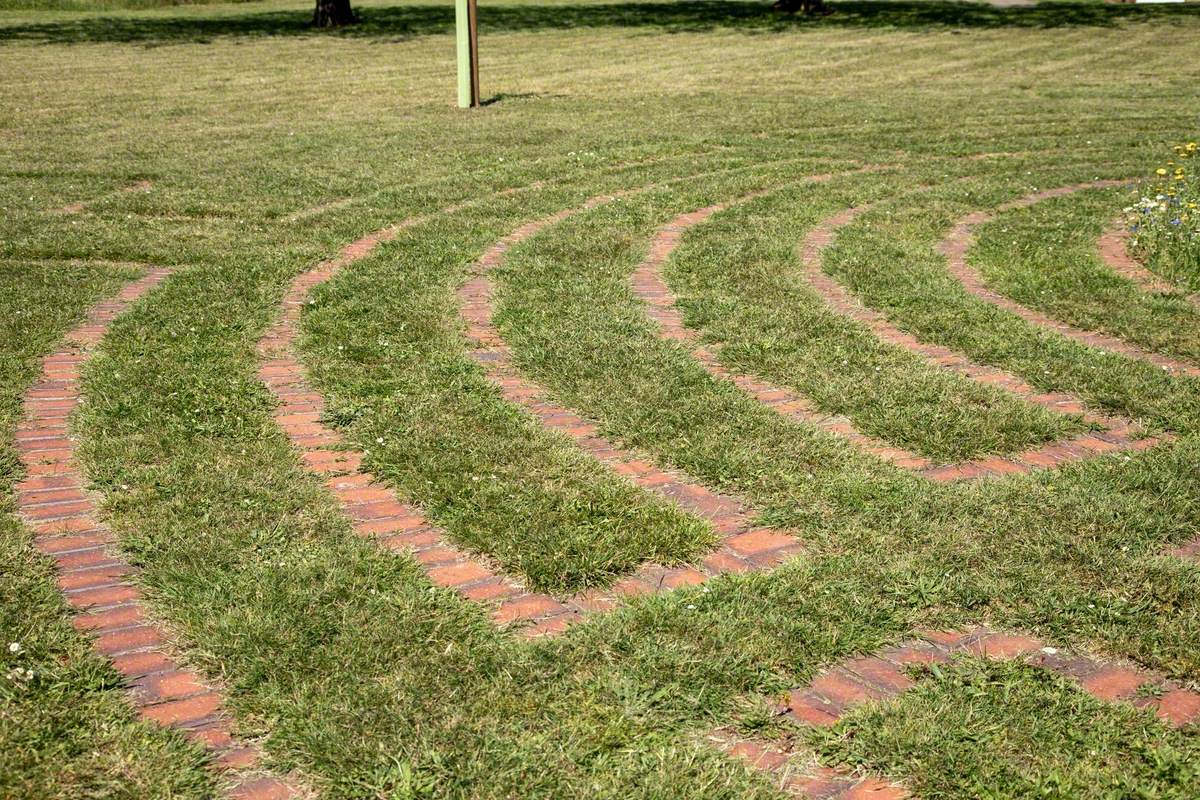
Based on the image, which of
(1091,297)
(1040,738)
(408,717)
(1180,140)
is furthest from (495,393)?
(1180,140)

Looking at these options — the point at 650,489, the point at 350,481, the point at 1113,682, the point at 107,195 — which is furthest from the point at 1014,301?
the point at 107,195

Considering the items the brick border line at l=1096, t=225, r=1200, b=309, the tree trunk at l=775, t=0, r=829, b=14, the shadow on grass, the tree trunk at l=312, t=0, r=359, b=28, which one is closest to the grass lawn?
the brick border line at l=1096, t=225, r=1200, b=309

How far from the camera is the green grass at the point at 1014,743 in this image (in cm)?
281

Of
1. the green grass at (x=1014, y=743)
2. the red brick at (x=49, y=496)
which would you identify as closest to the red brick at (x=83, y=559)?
the red brick at (x=49, y=496)

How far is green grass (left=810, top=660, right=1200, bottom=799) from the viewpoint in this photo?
2.81 meters

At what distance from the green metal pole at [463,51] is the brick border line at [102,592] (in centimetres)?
937

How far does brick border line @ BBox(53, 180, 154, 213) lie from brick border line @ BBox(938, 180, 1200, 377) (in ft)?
20.1

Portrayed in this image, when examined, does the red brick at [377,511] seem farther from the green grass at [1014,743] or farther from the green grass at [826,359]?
the green grass at [826,359]

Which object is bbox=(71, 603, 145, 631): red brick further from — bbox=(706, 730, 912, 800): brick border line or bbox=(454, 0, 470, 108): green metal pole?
bbox=(454, 0, 470, 108): green metal pole

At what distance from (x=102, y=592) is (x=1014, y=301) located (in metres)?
4.99

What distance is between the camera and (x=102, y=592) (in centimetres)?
358

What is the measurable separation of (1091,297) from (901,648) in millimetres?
3995

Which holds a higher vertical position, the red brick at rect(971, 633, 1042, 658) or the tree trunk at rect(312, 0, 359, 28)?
the tree trunk at rect(312, 0, 359, 28)

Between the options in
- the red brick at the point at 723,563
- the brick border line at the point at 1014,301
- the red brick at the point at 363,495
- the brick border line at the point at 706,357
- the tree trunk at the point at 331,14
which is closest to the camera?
the red brick at the point at 723,563
